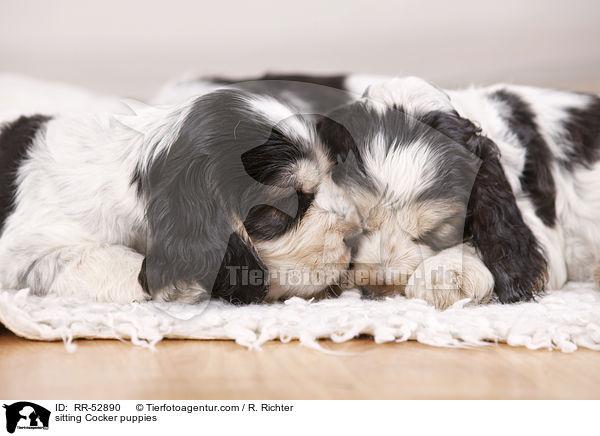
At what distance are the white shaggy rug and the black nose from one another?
245 millimetres

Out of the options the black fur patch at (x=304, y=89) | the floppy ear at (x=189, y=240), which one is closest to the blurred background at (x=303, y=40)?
the black fur patch at (x=304, y=89)

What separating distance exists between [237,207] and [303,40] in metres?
1.89

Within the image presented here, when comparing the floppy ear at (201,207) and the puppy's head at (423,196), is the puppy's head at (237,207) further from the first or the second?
the puppy's head at (423,196)

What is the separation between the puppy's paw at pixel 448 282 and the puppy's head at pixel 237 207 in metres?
0.27

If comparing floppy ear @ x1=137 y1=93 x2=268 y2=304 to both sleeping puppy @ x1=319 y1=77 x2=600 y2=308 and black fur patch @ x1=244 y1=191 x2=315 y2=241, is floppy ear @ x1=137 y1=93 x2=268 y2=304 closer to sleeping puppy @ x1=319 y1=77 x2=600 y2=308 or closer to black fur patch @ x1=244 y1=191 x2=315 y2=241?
black fur patch @ x1=244 y1=191 x2=315 y2=241

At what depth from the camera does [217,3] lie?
11.4ft

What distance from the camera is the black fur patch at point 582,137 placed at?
8.65ft

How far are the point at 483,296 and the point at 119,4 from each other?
254 cm

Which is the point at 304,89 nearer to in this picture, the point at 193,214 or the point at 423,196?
the point at 423,196

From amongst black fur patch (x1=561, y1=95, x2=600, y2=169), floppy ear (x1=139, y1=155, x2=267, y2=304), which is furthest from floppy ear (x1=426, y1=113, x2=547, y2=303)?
floppy ear (x1=139, y1=155, x2=267, y2=304)
